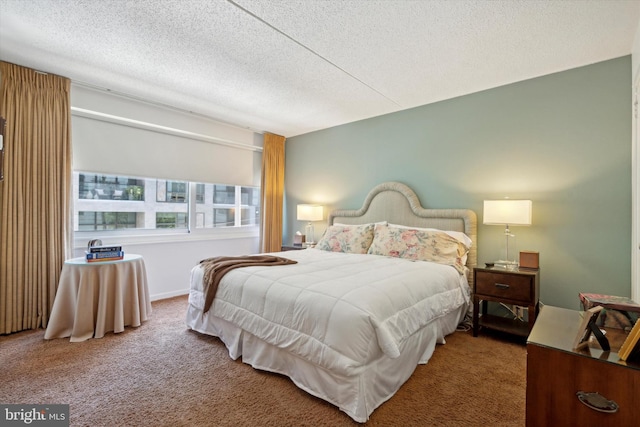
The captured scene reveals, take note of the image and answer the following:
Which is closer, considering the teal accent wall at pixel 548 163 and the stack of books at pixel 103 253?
the teal accent wall at pixel 548 163

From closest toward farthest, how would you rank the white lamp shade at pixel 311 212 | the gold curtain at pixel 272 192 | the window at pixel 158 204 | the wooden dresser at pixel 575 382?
the wooden dresser at pixel 575 382, the window at pixel 158 204, the white lamp shade at pixel 311 212, the gold curtain at pixel 272 192

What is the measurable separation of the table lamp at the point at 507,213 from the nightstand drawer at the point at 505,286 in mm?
256

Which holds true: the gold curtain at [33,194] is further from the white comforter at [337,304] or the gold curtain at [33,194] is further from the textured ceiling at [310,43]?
the white comforter at [337,304]

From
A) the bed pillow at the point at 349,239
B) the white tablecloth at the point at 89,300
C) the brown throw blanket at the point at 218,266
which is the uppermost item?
the bed pillow at the point at 349,239

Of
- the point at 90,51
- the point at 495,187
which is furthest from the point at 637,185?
the point at 90,51

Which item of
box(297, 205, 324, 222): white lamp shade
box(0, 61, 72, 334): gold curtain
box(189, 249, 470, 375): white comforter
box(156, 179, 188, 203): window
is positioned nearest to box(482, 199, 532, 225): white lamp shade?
box(189, 249, 470, 375): white comforter

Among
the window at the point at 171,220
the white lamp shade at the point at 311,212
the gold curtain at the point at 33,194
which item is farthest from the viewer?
the white lamp shade at the point at 311,212

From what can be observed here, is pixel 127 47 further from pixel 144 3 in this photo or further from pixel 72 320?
pixel 72 320

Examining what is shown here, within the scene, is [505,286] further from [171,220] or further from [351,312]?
[171,220]

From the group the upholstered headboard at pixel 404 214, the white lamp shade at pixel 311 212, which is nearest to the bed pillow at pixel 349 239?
the upholstered headboard at pixel 404 214

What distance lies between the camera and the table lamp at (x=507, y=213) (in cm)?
265

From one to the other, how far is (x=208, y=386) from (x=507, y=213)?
2.79 meters

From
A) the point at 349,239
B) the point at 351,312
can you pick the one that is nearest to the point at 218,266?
the point at 351,312

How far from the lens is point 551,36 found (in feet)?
7.40
